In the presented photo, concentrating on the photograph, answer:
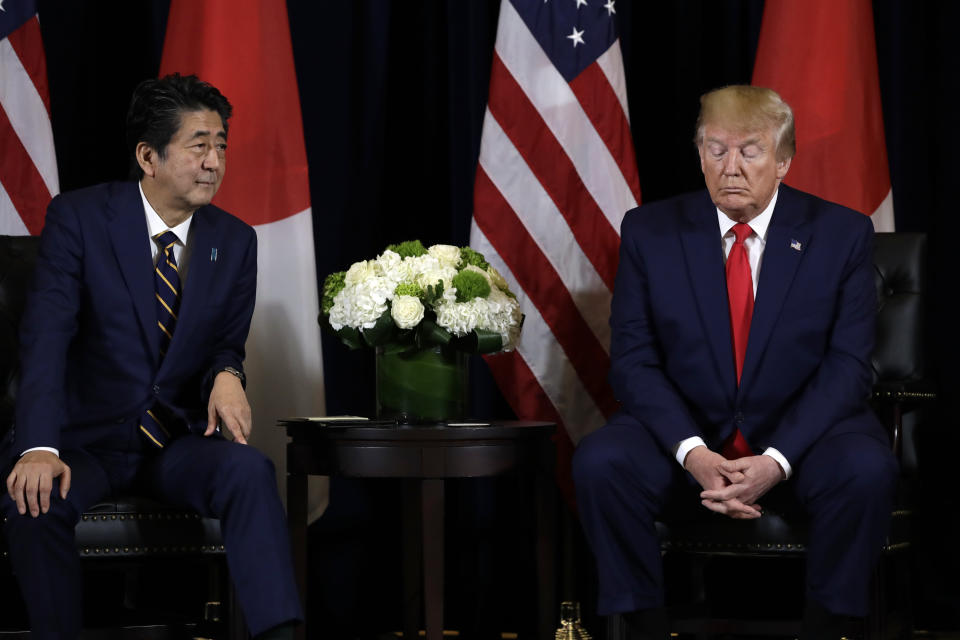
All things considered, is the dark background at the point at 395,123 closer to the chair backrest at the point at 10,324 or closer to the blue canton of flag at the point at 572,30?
the blue canton of flag at the point at 572,30

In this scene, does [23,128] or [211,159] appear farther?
[23,128]

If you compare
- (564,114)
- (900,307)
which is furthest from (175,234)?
(900,307)

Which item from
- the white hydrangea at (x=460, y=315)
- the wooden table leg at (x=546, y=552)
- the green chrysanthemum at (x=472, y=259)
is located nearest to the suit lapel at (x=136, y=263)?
the white hydrangea at (x=460, y=315)

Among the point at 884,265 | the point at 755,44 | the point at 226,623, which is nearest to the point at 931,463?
the point at 884,265

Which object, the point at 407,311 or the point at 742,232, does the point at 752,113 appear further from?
the point at 407,311

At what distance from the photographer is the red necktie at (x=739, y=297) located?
2.85 m

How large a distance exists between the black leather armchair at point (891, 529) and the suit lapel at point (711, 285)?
0.37m

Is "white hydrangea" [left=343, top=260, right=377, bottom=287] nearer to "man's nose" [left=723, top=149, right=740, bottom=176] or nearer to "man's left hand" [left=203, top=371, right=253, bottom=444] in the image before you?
"man's left hand" [left=203, top=371, right=253, bottom=444]

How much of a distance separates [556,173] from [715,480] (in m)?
1.32

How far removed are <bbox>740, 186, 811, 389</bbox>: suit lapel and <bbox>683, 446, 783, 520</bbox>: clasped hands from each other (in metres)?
0.25

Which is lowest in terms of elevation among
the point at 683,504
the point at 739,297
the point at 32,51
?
the point at 683,504

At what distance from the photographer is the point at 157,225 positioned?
2.92m

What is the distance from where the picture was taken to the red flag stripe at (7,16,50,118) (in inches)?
139

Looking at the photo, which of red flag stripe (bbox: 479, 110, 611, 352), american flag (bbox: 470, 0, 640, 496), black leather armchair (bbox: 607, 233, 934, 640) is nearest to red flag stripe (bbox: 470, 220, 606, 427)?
american flag (bbox: 470, 0, 640, 496)
